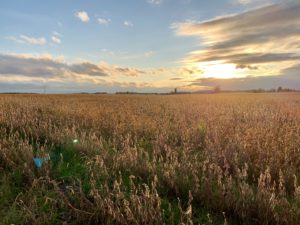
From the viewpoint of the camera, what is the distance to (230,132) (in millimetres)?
8258

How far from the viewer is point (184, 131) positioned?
8.82m

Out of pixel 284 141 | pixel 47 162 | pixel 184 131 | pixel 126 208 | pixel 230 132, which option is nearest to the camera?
pixel 126 208

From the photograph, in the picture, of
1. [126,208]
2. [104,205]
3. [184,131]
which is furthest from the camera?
[184,131]

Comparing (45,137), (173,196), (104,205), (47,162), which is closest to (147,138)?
(45,137)

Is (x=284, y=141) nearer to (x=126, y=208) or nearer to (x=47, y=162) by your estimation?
(x=126, y=208)

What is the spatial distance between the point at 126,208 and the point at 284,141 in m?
4.29

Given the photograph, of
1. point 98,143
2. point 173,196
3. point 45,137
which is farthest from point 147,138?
point 173,196

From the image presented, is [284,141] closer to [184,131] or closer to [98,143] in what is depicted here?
[184,131]

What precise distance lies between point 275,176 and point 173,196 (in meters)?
1.94

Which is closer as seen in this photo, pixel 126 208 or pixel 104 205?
pixel 126 208

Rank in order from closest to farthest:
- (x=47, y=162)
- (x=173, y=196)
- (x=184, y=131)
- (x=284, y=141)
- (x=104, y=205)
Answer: (x=104, y=205) → (x=173, y=196) → (x=47, y=162) → (x=284, y=141) → (x=184, y=131)

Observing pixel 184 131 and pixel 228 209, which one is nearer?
pixel 228 209

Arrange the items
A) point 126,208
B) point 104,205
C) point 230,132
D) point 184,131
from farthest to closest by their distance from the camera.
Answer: point 184,131, point 230,132, point 104,205, point 126,208

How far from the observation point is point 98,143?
6.89 m
